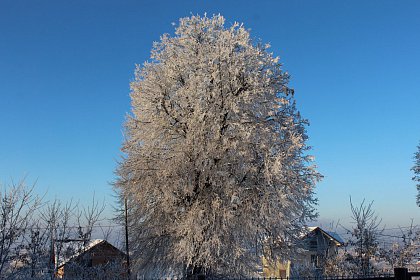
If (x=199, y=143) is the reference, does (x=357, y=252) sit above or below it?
below

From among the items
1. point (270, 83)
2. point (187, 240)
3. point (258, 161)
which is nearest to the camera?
point (187, 240)

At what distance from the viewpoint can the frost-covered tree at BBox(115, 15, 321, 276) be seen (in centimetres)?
1354

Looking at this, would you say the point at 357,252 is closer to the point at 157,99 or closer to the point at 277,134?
the point at 277,134

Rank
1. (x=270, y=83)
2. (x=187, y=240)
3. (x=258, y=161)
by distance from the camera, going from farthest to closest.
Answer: (x=270, y=83)
(x=258, y=161)
(x=187, y=240)

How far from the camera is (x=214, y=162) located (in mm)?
13961

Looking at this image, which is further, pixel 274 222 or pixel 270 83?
pixel 270 83

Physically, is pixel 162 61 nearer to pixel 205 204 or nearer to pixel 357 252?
pixel 205 204

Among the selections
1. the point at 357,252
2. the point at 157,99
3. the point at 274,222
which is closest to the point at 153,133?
the point at 157,99

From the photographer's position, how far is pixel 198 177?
14.2 metres

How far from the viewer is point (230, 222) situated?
13.4 meters

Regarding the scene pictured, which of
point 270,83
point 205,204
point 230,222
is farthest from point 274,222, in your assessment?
point 270,83

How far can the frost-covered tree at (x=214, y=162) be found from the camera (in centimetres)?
1354

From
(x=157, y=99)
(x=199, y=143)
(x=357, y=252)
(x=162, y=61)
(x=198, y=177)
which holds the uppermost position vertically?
(x=162, y=61)

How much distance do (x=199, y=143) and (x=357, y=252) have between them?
758 centimetres
